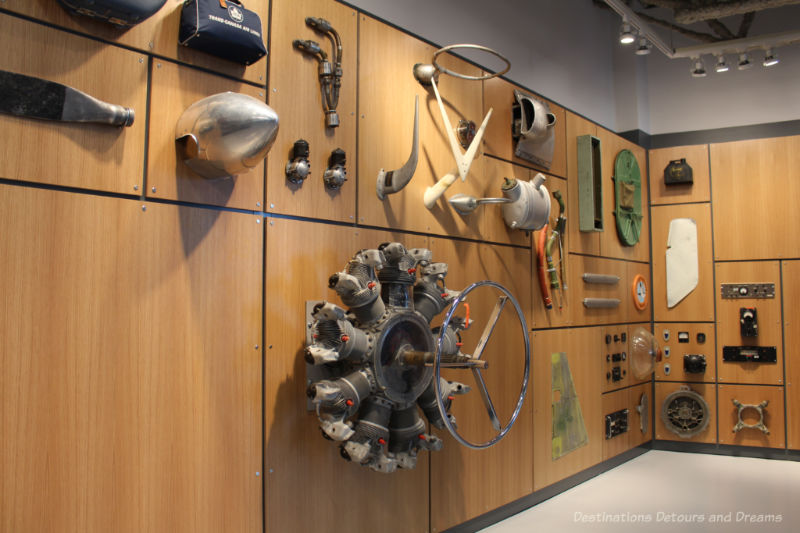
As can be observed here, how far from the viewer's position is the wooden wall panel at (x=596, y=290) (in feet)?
16.6

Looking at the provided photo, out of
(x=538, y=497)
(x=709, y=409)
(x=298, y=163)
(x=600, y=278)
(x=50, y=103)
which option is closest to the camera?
(x=50, y=103)

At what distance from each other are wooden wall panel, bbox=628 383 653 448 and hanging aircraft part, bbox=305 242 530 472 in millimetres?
3338

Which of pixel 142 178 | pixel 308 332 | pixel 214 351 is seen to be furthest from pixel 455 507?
pixel 142 178

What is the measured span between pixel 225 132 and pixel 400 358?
1252 millimetres

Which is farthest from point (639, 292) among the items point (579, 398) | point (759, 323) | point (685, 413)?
point (579, 398)

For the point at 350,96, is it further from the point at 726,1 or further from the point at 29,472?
the point at 726,1

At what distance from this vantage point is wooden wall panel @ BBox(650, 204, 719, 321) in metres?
6.20

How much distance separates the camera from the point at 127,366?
221 centimetres

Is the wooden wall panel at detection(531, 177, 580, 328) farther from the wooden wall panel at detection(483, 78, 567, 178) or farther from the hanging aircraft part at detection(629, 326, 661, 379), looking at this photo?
the hanging aircraft part at detection(629, 326, 661, 379)

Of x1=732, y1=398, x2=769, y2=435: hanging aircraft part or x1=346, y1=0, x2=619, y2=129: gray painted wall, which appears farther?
x1=732, y1=398, x2=769, y2=435: hanging aircraft part

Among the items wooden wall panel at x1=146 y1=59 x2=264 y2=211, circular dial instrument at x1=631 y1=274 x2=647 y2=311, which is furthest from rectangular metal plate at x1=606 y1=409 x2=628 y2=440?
wooden wall panel at x1=146 y1=59 x2=264 y2=211

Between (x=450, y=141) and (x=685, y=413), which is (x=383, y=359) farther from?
(x=685, y=413)

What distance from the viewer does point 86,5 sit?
2.05 metres

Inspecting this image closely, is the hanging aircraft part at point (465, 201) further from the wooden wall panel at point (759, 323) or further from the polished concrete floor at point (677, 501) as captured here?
→ the wooden wall panel at point (759, 323)
